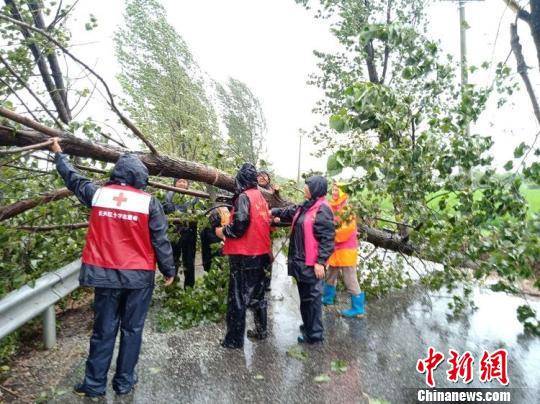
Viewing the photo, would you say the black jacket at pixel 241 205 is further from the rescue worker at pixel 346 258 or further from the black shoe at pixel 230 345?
the rescue worker at pixel 346 258

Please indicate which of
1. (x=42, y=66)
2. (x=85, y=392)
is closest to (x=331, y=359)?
(x=85, y=392)

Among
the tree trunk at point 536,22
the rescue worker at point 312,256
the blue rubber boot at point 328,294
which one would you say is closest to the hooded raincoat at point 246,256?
the rescue worker at point 312,256

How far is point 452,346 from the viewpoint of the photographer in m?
4.06

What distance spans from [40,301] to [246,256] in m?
1.90

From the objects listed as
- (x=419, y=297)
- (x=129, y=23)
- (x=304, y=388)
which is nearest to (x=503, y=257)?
(x=304, y=388)

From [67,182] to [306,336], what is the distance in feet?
8.93

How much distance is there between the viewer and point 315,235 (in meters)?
4.22

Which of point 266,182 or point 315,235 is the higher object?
point 266,182

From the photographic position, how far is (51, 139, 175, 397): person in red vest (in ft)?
10.1

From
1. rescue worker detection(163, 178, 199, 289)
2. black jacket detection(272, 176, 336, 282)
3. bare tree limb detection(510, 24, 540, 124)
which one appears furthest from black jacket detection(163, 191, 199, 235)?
bare tree limb detection(510, 24, 540, 124)

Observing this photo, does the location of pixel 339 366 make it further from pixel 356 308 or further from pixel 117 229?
pixel 117 229

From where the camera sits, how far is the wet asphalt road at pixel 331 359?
311 centimetres

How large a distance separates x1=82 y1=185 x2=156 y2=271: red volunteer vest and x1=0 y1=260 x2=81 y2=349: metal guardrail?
0.63 m

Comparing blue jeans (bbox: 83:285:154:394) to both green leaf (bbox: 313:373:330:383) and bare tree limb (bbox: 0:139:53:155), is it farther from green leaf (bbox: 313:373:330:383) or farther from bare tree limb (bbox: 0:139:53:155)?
green leaf (bbox: 313:373:330:383)
